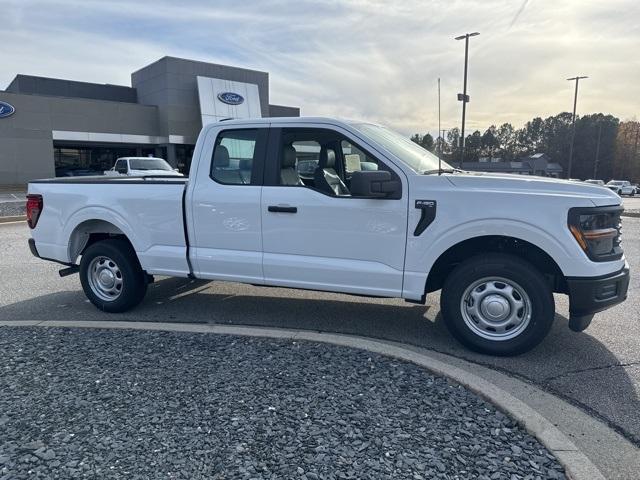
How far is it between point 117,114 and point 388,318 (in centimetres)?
3695

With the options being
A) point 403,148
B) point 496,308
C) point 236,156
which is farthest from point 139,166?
point 496,308

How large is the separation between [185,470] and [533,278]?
116 inches

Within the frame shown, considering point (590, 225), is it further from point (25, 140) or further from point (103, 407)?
point (25, 140)

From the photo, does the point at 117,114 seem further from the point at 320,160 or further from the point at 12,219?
the point at 320,160

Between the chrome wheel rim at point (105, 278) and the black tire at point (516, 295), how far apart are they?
364 centimetres

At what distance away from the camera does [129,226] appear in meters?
5.18

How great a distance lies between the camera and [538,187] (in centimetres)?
388

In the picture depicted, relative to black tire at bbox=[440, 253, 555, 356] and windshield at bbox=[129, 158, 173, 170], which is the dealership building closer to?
windshield at bbox=[129, 158, 173, 170]

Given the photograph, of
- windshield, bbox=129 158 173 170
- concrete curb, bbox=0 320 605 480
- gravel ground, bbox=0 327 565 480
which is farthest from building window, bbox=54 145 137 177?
gravel ground, bbox=0 327 565 480

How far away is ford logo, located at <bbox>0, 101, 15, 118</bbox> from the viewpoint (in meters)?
32.5

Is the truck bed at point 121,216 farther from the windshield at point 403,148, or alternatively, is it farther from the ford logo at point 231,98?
the ford logo at point 231,98

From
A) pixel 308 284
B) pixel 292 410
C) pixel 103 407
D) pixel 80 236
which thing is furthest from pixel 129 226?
pixel 292 410

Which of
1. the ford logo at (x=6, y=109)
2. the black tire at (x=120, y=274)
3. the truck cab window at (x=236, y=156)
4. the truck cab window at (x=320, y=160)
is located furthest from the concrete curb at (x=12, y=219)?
the ford logo at (x=6, y=109)

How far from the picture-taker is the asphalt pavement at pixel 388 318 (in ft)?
11.6
